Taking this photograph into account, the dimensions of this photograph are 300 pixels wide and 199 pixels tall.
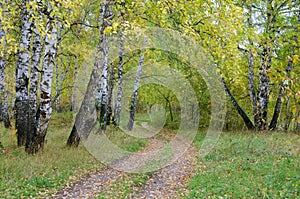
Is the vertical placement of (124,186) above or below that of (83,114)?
below

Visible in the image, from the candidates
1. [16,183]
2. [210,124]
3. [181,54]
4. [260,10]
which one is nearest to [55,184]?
[16,183]

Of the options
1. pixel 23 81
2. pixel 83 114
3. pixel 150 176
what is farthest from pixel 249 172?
pixel 23 81

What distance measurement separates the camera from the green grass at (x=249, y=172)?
7262mm

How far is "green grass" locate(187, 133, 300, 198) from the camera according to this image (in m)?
7.26

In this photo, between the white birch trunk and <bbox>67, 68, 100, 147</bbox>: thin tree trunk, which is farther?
<bbox>67, 68, 100, 147</bbox>: thin tree trunk

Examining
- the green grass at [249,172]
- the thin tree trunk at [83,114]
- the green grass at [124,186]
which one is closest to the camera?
the green grass at [249,172]

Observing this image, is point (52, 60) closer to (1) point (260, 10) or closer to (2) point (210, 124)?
(1) point (260, 10)

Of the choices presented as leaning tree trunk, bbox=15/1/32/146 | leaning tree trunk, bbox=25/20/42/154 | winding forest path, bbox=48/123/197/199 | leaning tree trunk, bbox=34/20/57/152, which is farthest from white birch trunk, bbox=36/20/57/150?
winding forest path, bbox=48/123/197/199

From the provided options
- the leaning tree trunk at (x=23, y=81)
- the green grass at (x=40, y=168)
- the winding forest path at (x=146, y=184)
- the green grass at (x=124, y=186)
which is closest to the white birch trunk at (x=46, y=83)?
the green grass at (x=40, y=168)

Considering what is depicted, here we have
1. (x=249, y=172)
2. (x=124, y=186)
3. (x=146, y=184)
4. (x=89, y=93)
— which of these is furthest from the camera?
(x=89, y=93)

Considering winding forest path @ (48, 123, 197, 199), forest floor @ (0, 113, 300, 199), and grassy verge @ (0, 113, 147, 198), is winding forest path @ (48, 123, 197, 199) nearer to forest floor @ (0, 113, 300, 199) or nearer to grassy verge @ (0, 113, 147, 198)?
forest floor @ (0, 113, 300, 199)

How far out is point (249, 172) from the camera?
9.02 m

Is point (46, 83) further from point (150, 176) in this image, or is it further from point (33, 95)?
point (150, 176)

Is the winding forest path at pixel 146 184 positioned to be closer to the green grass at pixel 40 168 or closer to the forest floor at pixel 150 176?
the forest floor at pixel 150 176
